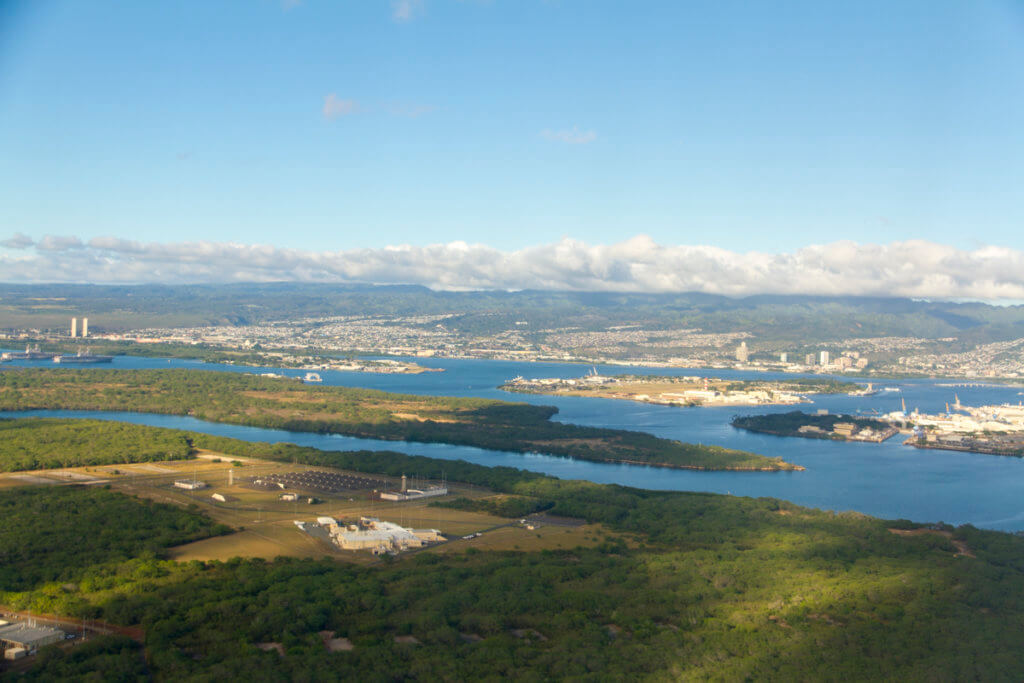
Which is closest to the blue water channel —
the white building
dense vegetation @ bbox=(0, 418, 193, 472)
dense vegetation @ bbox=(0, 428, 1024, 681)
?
dense vegetation @ bbox=(0, 418, 193, 472)

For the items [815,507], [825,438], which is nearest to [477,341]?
[825,438]

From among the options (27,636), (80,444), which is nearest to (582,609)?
(27,636)

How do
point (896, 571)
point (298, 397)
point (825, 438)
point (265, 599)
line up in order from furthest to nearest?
point (298, 397) → point (825, 438) → point (896, 571) → point (265, 599)

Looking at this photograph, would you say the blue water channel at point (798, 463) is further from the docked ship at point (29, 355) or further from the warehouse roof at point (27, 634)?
the docked ship at point (29, 355)

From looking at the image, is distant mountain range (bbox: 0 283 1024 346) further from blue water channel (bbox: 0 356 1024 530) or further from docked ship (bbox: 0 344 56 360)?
blue water channel (bbox: 0 356 1024 530)

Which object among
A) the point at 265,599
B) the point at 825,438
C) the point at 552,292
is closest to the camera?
the point at 265,599

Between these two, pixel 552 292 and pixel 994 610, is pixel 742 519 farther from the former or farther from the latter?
pixel 552 292

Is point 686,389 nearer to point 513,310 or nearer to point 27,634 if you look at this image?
point 27,634
